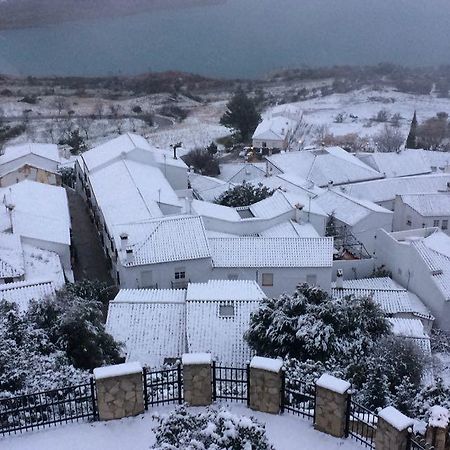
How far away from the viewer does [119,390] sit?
9906mm

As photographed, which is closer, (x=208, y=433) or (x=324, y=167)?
(x=208, y=433)

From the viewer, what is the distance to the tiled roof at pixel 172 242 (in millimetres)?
23219

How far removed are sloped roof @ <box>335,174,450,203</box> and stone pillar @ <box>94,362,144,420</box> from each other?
2656 centimetres

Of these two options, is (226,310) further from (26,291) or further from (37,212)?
(37,212)

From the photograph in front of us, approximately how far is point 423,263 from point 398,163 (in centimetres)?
1786

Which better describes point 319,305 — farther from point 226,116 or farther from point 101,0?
point 101,0

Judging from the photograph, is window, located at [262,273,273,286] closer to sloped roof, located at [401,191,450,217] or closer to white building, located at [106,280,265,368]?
white building, located at [106,280,265,368]

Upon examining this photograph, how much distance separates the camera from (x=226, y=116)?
5597 centimetres

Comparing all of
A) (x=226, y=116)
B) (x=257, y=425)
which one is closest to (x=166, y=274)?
(x=257, y=425)

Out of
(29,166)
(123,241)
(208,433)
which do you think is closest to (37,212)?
(123,241)

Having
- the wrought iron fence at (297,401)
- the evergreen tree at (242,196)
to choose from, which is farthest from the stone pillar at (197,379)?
the evergreen tree at (242,196)

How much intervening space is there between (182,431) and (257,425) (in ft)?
3.23

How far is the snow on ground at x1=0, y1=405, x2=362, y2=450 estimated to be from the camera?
955cm

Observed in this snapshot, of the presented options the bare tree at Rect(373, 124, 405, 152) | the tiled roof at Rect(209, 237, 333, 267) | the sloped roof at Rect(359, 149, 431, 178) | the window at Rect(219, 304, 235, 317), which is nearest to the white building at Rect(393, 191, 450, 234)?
the sloped roof at Rect(359, 149, 431, 178)
